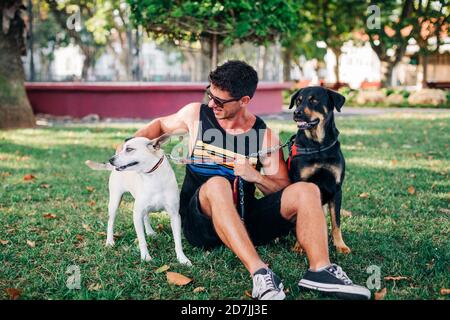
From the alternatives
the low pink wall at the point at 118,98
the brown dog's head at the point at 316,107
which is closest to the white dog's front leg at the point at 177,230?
the brown dog's head at the point at 316,107

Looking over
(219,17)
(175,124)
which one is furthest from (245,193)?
(219,17)

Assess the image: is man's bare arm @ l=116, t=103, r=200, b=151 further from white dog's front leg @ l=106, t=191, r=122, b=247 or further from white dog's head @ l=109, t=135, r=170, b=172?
white dog's front leg @ l=106, t=191, r=122, b=247

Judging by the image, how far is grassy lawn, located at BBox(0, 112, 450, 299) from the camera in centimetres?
353

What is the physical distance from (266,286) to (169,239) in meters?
1.50

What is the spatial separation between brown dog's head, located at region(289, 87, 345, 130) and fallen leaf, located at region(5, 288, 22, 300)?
7.69ft

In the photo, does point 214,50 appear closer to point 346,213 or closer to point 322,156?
point 346,213

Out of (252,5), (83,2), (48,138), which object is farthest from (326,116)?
(83,2)

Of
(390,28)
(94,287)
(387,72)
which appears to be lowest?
(94,287)

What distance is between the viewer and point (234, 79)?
3.75m

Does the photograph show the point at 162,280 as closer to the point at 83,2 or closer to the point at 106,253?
the point at 106,253

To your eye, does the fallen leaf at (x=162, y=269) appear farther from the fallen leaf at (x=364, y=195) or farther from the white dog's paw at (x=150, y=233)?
the fallen leaf at (x=364, y=195)

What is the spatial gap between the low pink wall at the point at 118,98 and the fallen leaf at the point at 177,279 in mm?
12102

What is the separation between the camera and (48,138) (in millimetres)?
11000

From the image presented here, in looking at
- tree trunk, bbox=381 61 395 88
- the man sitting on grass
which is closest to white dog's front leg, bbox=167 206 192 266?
the man sitting on grass
